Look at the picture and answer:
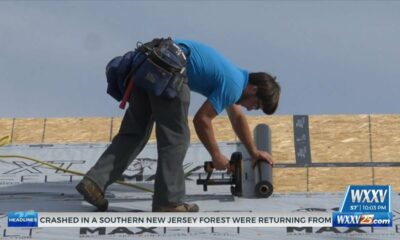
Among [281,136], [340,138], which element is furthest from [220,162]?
[340,138]

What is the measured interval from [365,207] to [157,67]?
1.11m

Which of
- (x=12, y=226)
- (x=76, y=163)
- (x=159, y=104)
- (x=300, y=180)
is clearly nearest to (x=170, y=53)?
(x=159, y=104)

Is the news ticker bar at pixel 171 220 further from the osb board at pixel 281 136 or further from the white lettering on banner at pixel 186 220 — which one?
the osb board at pixel 281 136

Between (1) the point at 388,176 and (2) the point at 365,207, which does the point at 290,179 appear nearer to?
(1) the point at 388,176

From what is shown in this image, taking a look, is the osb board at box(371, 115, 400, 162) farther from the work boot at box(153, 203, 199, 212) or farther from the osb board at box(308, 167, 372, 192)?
the work boot at box(153, 203, 199, 212)

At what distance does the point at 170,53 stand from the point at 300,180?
206 centimetres

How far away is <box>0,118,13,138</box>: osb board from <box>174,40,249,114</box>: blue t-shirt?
2477 millimetres

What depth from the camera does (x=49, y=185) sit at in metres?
3.86

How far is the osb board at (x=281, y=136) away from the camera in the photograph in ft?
16.1

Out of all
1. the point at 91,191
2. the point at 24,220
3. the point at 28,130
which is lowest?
the point at 24,220

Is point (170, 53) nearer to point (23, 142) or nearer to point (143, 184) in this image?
point (143, 184)

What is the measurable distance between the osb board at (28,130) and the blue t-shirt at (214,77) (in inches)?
90.3

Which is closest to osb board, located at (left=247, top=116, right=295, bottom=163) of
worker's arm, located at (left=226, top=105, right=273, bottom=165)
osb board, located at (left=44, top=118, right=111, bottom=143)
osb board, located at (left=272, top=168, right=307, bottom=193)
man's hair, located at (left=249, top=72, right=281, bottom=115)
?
osb board, located at (left=272, top=168, right=307, bottom=193)

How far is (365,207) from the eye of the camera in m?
2.56
